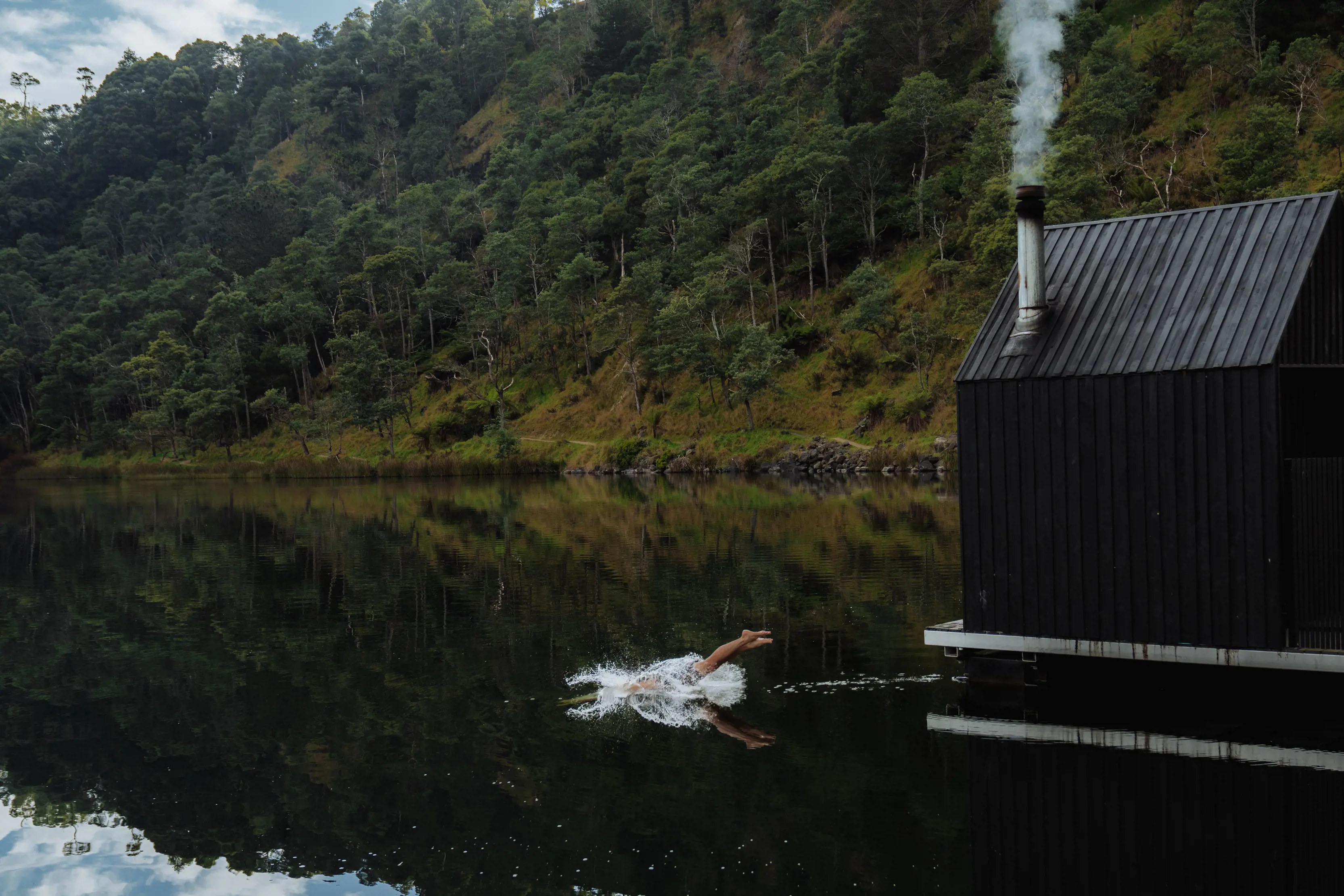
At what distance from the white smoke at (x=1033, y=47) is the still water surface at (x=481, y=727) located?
24.5 meters

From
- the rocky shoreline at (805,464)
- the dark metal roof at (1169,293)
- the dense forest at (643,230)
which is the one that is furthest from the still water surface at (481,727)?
the dense forest at (643,230)

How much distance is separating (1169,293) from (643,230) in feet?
183

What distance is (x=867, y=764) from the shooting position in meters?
9.02

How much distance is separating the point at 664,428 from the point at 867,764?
4798 cm

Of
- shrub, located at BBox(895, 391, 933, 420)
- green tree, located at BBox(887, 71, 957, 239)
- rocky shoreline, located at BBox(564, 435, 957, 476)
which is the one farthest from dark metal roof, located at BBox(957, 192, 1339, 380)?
green tree, located at BBox(887, 71, 957, 239)

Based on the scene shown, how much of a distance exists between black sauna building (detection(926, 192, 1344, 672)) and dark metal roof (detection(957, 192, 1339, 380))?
2 cm

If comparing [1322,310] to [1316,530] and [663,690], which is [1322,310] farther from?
[663,690]

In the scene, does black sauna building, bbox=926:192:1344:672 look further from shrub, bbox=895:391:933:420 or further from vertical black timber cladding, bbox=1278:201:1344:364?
shrub, bbox=895:391:933:420

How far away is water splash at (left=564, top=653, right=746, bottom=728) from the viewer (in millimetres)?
11219

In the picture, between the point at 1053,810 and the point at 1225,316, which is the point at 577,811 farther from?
the point at 1225,316

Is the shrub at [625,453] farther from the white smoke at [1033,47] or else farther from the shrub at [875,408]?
the white smoke at [1033,47]

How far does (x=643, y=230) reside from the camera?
65.1 metres

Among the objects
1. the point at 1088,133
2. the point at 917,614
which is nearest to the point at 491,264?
the point at 1088,133

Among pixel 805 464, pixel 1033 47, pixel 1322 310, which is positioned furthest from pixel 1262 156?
pixel 1322 310
